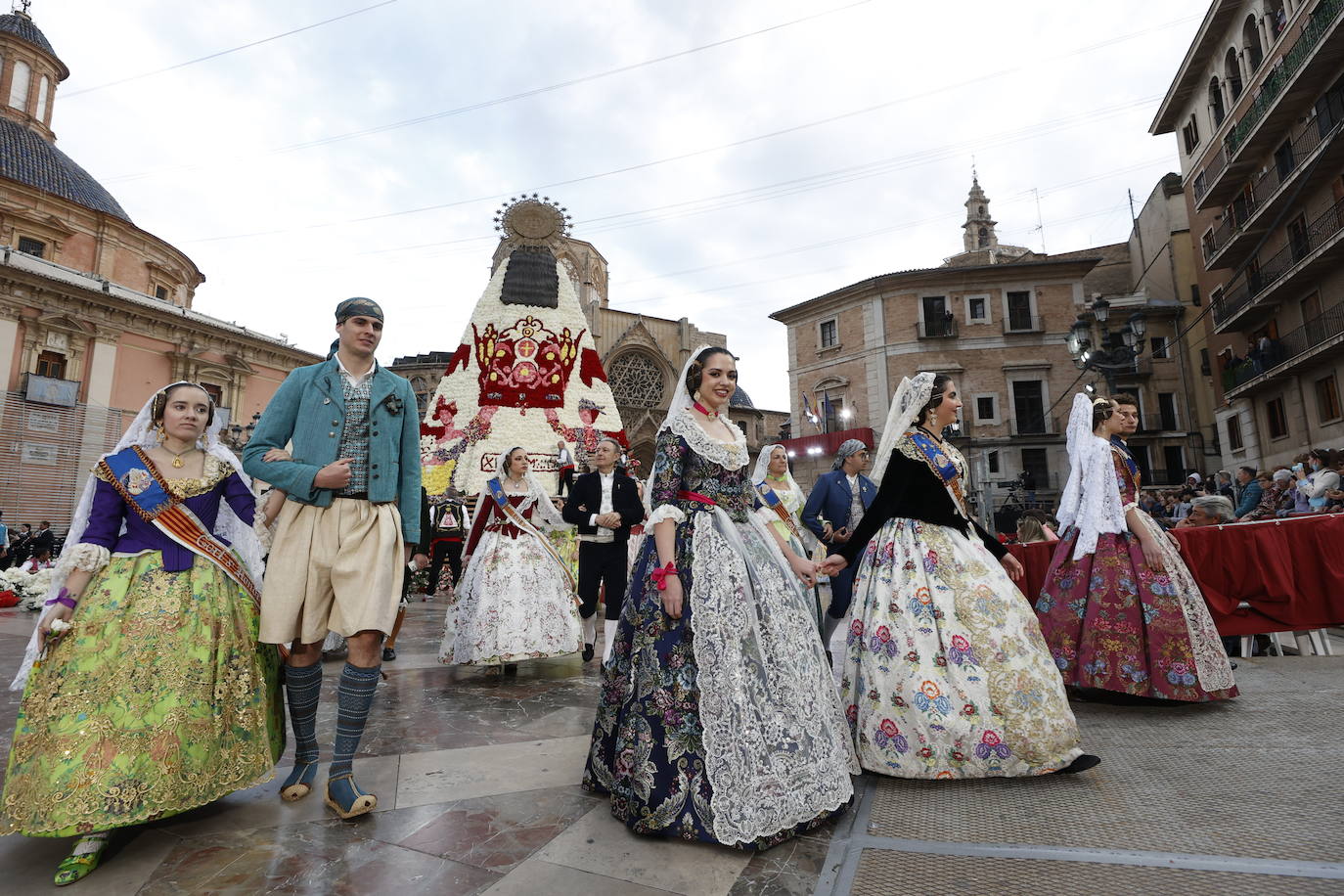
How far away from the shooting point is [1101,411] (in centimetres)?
414

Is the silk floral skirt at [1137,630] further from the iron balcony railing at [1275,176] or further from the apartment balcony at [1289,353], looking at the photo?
the iron balcony railing at [1275,176]

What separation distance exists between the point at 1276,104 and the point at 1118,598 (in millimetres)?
19804

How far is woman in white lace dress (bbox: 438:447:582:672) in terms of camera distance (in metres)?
4.92

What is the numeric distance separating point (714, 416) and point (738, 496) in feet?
1.22

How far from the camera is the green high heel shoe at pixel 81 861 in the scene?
2031 millimetres

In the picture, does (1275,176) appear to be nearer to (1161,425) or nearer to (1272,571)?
(1161,425)

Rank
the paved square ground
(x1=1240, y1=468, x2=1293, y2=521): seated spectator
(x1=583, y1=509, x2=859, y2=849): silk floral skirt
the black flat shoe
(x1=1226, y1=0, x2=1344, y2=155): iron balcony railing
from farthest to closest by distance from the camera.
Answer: (x1=1226, y1=0, x2=1344, y2=155): iron balcony railing, (x1=1240, y1=468, x2=1293, y2=521): seated spectator, the black flat shoe, (x1=583, y1=509, x2=859, y2=849): silk floral skirt, the paved square ground

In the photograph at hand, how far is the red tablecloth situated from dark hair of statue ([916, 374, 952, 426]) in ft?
9.89

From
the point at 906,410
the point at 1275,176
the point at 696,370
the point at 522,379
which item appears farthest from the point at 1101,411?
the point at 1275,176

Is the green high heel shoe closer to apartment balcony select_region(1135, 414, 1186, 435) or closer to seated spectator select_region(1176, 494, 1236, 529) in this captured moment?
seated spectator select_region(1176, 494, 1236, 529)

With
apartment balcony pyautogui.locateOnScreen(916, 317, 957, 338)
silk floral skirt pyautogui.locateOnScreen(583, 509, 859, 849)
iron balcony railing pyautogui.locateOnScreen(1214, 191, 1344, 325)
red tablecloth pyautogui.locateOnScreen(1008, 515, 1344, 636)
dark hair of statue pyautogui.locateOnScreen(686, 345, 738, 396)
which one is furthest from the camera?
apartment balcony pyautogui.locateOnScreen(916, 317, 957, 338)

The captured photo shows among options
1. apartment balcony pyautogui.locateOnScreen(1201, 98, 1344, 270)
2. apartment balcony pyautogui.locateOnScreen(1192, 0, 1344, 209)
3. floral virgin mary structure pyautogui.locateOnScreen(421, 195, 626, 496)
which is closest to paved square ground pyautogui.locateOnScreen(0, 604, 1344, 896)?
floral virgin mary structure pyautogui.locateOnScreen(421, 195, 626, 496)

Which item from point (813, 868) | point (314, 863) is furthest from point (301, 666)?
point (813, 868)

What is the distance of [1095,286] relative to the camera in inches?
1229
